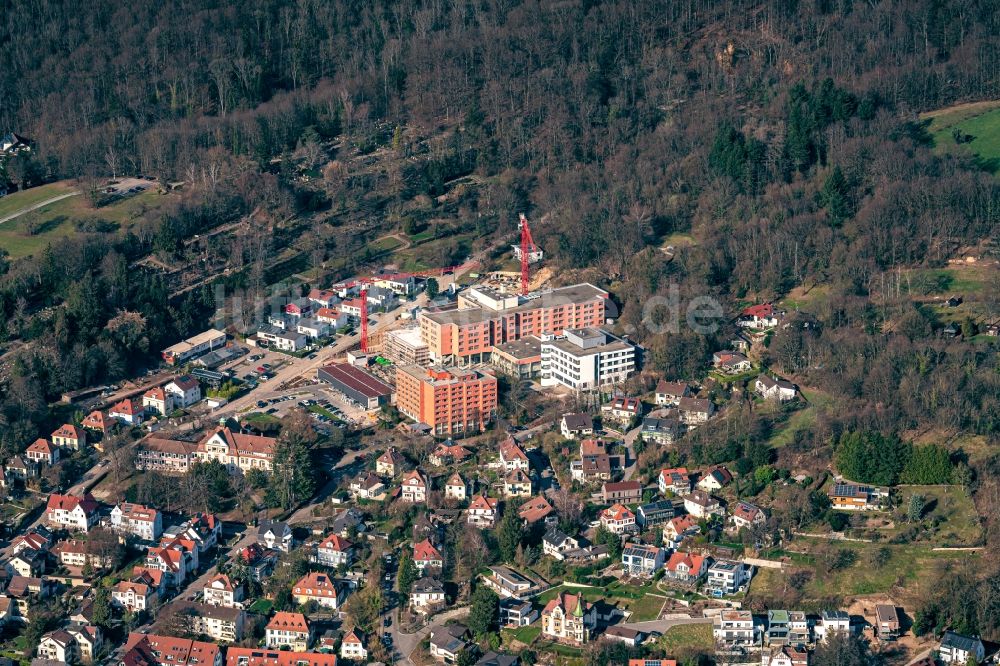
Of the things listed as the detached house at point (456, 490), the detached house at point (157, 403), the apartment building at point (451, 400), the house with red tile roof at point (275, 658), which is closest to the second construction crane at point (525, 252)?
the apartment building at point (451, 400)

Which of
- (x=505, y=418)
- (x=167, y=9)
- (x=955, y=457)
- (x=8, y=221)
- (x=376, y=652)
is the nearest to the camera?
(x=376, y=652)

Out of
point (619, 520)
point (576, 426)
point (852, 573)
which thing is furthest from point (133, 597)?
point (852, 573)

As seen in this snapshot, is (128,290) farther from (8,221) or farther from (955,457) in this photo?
(955,457)

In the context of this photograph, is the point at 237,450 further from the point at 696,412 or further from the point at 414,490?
the point at 696,412

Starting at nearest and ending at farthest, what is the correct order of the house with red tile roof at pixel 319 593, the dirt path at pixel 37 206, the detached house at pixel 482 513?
the house with red tile roof at pixel 319 593 → the detached house at pixel 482 513 → the dirt path at pixel 37 206

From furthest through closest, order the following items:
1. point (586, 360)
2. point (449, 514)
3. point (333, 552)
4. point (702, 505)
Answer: point (586, 360) → point (449, 514) → point (702, 505) → point (333, 552)

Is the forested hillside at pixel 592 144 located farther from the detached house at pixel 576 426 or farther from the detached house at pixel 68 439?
the detached house at pixel 576 426

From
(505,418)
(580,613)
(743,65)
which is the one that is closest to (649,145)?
(743,65)
